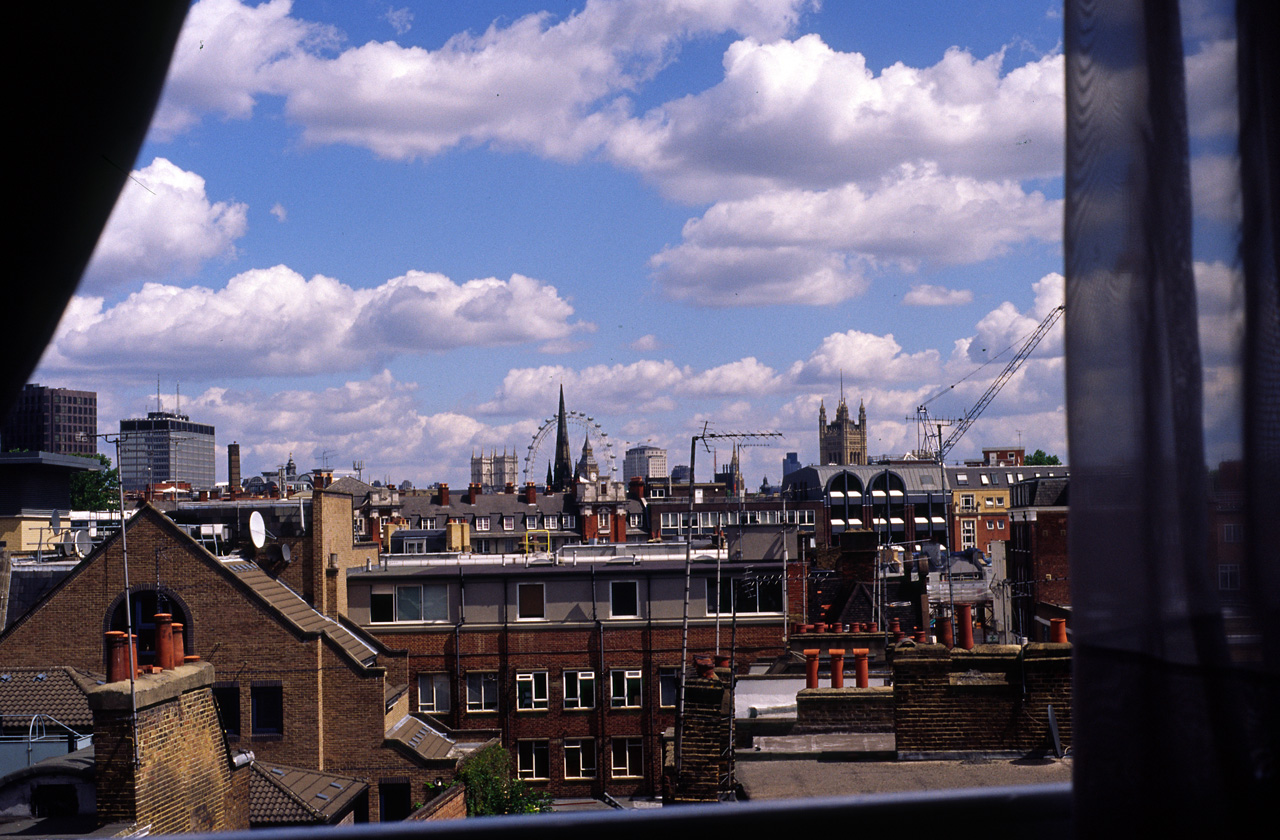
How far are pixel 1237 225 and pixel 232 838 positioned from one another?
1446 mm

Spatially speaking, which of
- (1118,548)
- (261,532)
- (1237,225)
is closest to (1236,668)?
(1118,548)

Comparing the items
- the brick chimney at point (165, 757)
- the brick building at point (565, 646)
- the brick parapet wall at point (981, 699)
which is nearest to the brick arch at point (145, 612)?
the brick building at point (565, 646)

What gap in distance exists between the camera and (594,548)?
29.7 m

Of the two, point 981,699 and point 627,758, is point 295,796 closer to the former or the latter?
point 981,699

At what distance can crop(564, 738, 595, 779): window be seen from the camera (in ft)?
81.3

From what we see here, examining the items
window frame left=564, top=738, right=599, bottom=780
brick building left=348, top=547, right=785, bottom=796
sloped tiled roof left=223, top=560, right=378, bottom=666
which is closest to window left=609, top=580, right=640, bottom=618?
brick building left=348, top=547, right=785, bottom=796

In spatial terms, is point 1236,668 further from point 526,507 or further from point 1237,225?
point 526,507

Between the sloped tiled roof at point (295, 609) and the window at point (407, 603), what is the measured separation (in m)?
2.38

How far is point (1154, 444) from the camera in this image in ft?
4.10

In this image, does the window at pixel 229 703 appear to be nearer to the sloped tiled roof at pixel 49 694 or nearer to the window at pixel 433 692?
the sloped tiled roof at pixel 49 694

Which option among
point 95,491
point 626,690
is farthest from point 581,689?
point 95,491

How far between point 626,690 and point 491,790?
8945 mm

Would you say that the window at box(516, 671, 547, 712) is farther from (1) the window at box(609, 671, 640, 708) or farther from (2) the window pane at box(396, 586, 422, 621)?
(2) the window pane at box(396, 586, 422, 621)

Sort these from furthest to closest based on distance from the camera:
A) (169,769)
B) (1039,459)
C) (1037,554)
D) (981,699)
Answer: (1039,459) → (1037,554) → (169,769) → (981,699)
